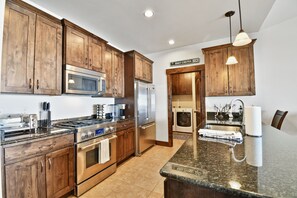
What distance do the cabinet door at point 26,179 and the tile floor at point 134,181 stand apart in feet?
2.11

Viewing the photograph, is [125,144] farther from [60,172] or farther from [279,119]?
[279,119]

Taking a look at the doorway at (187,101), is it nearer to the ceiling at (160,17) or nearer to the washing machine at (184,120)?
the washing machine at (184,120)

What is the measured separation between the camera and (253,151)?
1.02m

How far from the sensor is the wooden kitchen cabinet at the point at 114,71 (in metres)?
3.10

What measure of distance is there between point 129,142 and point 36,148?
1.87 m

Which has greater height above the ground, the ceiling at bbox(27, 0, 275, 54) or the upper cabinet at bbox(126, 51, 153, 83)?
the ceiling at bbox(27, 0, 275, 54)

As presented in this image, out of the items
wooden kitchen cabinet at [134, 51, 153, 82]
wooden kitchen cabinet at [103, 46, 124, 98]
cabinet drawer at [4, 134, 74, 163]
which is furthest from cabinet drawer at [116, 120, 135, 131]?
wooden kitchen cabinet at [134, 51, 153, 82]

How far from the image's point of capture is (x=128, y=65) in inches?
141

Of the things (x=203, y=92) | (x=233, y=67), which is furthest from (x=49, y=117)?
(x=233, y=67)

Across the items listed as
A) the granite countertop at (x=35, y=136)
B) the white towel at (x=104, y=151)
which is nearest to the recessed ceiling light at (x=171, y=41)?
the white towel at (x=104, y=151)

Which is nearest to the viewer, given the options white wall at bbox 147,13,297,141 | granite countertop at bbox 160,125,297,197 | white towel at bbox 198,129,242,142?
granite countertop at bbox 160,125,297,197

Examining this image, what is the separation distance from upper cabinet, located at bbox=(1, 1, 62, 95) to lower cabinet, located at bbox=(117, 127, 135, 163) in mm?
1463

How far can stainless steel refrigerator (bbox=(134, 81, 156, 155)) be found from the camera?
11.3 feet

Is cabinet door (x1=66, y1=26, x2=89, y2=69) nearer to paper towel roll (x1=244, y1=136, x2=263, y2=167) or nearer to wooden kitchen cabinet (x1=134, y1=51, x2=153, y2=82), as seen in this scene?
wooden kitchen cabinet (x1=134, y1=51, x2=153, y2=82)
